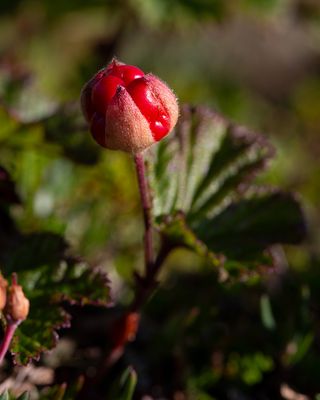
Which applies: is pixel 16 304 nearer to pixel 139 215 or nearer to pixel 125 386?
pixel 125 386

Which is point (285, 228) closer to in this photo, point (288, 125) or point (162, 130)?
point (162, 130)

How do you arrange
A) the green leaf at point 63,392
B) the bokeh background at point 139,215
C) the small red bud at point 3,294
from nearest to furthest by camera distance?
the small red bud at point 3,294 < the green leaf at point 63,392 < the bokeh background at point 139,215

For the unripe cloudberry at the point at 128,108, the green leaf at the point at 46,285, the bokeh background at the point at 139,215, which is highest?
the unripe cloudberry at the point at 128,108

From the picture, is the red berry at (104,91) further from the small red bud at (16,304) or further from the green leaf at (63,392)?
the green leaf at (63,392)

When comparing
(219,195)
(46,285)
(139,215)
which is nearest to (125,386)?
(46,285)

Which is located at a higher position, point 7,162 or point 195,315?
point 195,315

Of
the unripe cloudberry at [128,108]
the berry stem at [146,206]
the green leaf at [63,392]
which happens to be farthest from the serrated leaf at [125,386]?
the unripe cloudberry at [128,108]

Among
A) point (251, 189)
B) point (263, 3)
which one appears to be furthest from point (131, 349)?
point (263, 3)
